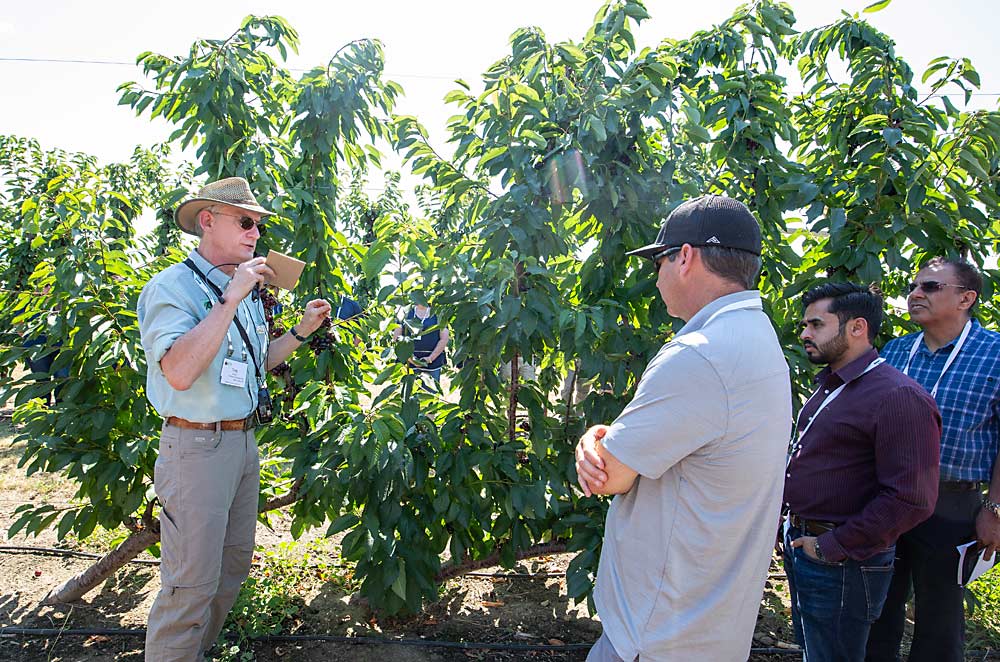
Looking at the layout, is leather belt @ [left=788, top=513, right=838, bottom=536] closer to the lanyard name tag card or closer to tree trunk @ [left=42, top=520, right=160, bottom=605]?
the lanyard name tag card

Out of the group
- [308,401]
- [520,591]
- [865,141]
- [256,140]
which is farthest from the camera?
[520,591]

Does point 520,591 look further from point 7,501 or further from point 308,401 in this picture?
point 7,501

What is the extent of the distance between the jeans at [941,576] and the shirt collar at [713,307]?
1.71 m

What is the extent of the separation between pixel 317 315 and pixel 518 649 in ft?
6.12

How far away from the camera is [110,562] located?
10.8 ft

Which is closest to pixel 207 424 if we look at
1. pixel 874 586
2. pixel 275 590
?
pixel 275 590

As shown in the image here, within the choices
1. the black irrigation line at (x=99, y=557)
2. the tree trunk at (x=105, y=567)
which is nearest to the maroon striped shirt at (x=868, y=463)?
the black irrigation line at (x=99, y=557)

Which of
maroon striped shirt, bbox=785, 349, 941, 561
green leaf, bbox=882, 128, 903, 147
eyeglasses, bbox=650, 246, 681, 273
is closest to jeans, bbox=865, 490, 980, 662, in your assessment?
maroon striped shirt, bbox=785, 349, 941, 561

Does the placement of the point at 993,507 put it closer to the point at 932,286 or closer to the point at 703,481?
the point at 932,286

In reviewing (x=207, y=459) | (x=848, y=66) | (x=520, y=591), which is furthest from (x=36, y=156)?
(x=848, y=66)

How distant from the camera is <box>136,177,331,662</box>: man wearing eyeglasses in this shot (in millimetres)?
2262

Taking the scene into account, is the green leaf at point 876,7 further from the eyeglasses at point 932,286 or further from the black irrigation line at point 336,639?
the black irrigation line at point 336,639

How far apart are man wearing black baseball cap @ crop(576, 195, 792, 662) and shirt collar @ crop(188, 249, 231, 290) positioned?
1699 millimetres

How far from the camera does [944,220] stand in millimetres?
2928
